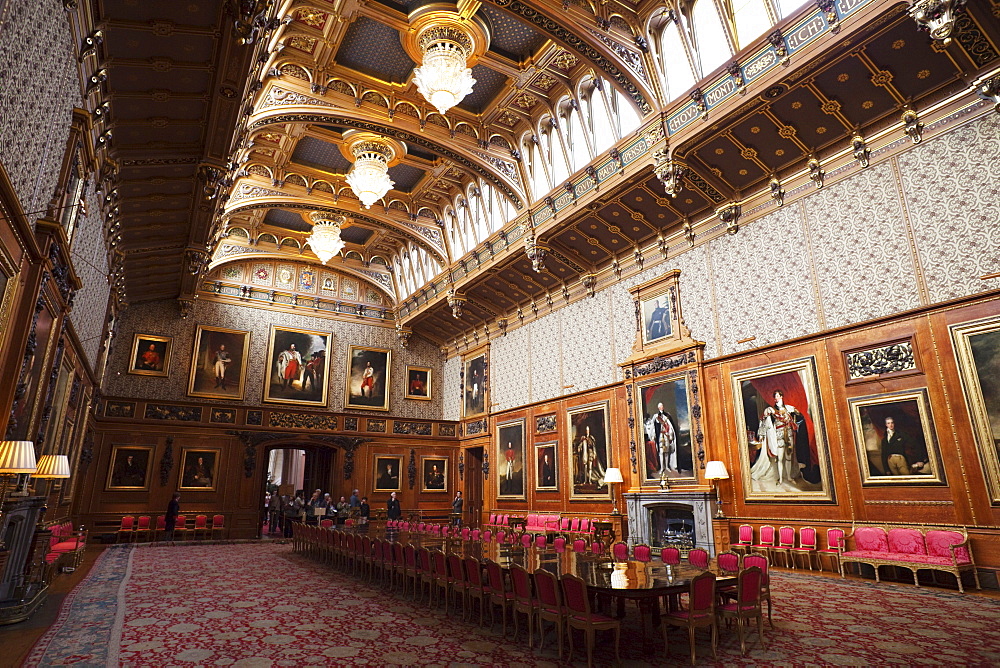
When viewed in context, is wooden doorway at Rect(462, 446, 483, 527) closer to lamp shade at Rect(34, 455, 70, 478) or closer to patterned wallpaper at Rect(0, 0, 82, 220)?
lamp shade at Rect(34, 455, 70, 478)

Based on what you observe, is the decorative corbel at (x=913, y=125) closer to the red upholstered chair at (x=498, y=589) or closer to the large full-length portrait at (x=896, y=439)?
the large full-length portrait at (x=896, y=439)

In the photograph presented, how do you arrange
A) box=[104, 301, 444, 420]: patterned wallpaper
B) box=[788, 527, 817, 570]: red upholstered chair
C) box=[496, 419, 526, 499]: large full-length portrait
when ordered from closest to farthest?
box=[788, 527, 817, 570]: red upholstered chair
box=[496, 419, 526, 499]: large full-length portrait
box=[104, 301, 444, 420]: patterned wallpaper

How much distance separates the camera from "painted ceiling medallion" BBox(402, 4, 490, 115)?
9945mm

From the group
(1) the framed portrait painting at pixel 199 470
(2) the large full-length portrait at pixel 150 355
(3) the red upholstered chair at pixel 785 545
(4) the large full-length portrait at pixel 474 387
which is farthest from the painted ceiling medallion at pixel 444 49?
(1) the framed portrait painting at pixel 199 470

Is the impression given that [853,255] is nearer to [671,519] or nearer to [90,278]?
[671,519]

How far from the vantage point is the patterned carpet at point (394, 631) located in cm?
481

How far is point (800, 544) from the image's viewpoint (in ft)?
30.4

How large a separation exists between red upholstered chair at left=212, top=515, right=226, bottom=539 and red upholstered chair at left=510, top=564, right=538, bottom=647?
552 inches

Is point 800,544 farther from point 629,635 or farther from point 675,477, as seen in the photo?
point 629,635

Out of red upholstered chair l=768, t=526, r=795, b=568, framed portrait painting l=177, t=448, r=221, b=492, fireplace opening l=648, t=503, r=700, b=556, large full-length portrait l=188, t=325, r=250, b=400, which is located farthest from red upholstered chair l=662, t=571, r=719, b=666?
large full-length portrait l=188, t=325, r=250, b=400

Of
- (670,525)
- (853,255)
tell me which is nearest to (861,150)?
(853,255)

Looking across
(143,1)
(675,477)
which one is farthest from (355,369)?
(143,1)

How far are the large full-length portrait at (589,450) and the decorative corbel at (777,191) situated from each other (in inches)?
231

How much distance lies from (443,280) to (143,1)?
12707 millimetres
